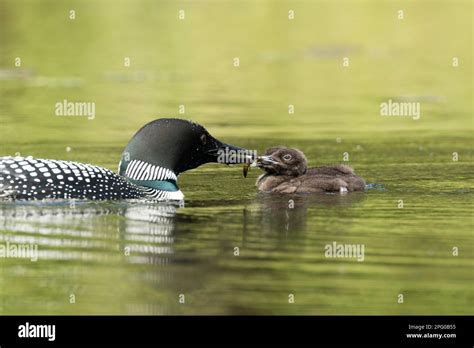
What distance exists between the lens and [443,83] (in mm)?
20688

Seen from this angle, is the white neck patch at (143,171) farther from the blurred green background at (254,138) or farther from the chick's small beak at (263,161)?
the chick's small beak at (263,161)

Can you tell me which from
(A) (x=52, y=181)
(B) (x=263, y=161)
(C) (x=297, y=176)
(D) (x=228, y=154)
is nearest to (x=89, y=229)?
(A) (x=52, y=181)

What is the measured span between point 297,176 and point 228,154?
773 millimetres

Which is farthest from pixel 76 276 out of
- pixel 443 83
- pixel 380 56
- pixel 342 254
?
pixel 380 56

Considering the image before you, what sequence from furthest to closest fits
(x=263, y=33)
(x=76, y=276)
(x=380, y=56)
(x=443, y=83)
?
1. (x=263, y=33)
2. (x=380, y=56)
3. (x=443, y=83)
4. (x=76, y=276)

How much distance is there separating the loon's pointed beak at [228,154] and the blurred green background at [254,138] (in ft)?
0.96

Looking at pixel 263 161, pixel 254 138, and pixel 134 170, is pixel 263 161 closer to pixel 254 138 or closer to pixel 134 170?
pixel 134 170

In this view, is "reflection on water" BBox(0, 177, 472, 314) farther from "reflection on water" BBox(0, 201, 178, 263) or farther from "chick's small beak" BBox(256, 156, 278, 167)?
"chick's small beak" BBox(256, 156, 278, 167)

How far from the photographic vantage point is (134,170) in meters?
10.9

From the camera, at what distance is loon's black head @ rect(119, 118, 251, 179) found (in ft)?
35.5

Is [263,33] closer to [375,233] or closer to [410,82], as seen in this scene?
[410,82]

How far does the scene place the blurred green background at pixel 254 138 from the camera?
7938 mm

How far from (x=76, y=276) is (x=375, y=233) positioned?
241 cm

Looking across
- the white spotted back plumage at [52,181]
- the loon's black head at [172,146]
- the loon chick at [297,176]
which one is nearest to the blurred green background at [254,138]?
the white spotted back plumage at [52,181]
